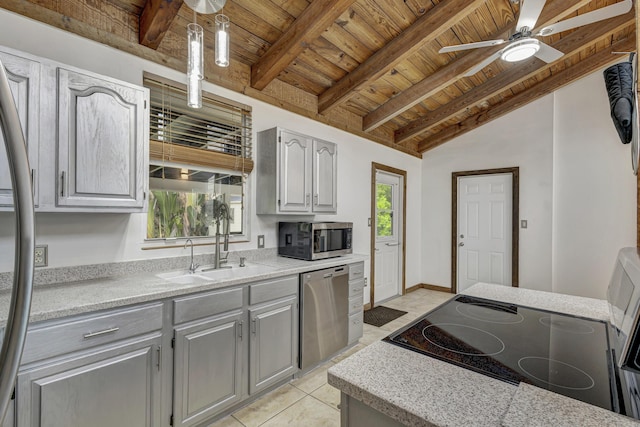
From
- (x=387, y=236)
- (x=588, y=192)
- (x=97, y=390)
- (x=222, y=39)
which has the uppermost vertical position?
(x=222, y=39)

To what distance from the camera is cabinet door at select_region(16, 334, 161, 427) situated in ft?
4.28

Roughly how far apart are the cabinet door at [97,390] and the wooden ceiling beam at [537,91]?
501 cm

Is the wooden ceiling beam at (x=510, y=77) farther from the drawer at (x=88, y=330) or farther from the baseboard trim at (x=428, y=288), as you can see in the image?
the drawer at (x=88, y=330)

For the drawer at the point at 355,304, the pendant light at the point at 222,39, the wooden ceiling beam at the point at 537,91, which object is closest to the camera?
the pendant light at the point at 222,39

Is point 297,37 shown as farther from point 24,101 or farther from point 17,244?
point 17,244

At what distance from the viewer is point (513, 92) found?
4379mm

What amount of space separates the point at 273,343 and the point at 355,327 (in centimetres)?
109

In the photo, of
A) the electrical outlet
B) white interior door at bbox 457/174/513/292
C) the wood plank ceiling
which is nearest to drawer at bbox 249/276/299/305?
the electrical outlet

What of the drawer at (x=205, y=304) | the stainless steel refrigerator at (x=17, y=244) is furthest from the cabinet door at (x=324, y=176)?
the stainless steel refrigerator at (x=17, y=244)

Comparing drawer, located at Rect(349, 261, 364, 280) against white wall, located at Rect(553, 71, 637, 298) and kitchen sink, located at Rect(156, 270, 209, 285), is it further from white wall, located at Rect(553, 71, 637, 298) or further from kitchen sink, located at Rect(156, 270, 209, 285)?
white wall, located at Rect(553, 71, 637, 298)

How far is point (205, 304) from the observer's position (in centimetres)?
185

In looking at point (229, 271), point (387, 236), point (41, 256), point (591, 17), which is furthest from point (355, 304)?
point (591, 17)

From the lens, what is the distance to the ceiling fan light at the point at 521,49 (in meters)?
1.99

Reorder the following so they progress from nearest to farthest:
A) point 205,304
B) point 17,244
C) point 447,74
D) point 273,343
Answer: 1. point 17,244
2. point 205,304
3. point 273,343
4. point 447,74
